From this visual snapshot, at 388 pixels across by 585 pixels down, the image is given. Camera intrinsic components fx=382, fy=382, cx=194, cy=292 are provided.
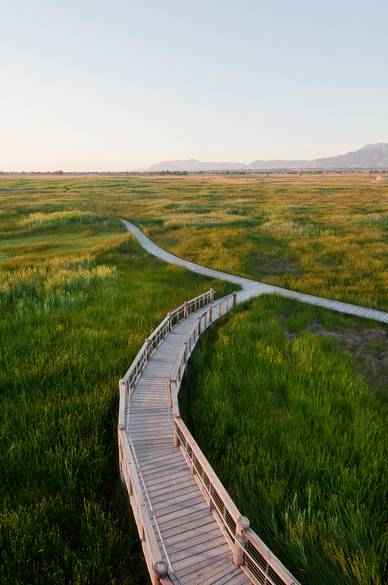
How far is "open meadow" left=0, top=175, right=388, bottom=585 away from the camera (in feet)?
25.0

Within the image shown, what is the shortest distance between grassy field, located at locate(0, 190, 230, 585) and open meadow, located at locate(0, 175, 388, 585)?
46 mm

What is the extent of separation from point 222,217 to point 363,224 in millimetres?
17768

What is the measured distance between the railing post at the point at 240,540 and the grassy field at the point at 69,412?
2.01 m

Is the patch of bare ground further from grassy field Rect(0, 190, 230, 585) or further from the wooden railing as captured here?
grassy field Rect(0, 190, 230, 585)

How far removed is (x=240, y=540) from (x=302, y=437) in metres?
4.57

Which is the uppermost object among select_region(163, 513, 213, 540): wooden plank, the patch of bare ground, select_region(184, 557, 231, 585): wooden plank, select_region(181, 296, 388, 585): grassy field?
select_region(184, 557, 231, 585): wooden plank

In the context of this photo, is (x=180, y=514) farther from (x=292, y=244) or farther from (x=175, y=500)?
(x=292, y=244)

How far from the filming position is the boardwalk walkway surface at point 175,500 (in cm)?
668

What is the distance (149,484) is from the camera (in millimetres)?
8930

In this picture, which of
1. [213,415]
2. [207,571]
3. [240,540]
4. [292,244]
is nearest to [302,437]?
[213,415]

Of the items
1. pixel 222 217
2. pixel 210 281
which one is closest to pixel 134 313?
pixel 210 281

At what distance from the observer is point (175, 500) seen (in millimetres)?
8469

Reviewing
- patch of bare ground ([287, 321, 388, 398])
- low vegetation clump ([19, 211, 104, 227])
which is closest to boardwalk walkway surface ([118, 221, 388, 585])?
patch of bare ground ([287, 321, 388, 398])

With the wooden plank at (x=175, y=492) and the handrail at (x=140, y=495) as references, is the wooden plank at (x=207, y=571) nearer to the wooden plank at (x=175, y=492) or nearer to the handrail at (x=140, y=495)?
the handrail at (x=140, y=495)
